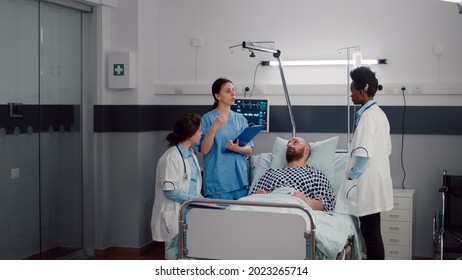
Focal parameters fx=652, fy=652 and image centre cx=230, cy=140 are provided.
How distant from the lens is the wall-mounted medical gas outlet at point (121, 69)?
548 cm

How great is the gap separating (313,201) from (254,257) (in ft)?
3.37

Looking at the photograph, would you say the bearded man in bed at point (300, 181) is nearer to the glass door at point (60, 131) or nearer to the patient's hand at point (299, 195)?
the patient's hand at point (299, 195)

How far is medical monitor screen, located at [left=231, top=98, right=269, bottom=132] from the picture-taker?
5488mm

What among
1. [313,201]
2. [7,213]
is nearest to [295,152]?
[313,201]

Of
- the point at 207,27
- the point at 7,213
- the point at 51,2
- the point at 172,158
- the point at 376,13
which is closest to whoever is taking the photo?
the point at 172,158

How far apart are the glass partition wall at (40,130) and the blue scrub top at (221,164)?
4.18ft

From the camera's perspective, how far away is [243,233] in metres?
3.42

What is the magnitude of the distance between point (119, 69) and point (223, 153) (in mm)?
1308

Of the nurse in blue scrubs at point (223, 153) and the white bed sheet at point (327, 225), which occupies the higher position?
the nurse in blue scrubs at point (223, 153)

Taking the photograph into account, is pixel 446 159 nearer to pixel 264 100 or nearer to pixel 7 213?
pixel 264 100

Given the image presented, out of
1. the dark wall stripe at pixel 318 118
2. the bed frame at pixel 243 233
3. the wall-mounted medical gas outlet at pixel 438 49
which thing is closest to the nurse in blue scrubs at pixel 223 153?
the dark wall stripe at pixel 318 118

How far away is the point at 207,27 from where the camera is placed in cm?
586

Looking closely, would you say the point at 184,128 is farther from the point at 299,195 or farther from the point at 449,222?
the point at 449,222

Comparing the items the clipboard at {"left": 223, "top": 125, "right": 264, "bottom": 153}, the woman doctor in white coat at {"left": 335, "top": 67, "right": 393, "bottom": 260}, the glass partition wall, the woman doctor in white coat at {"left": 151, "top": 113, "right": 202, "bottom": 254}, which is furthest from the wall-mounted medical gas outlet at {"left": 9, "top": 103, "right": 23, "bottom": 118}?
the woman doctor in white coat at {"left": 335, "top": 67, "right": 393, "bottom": 260}
